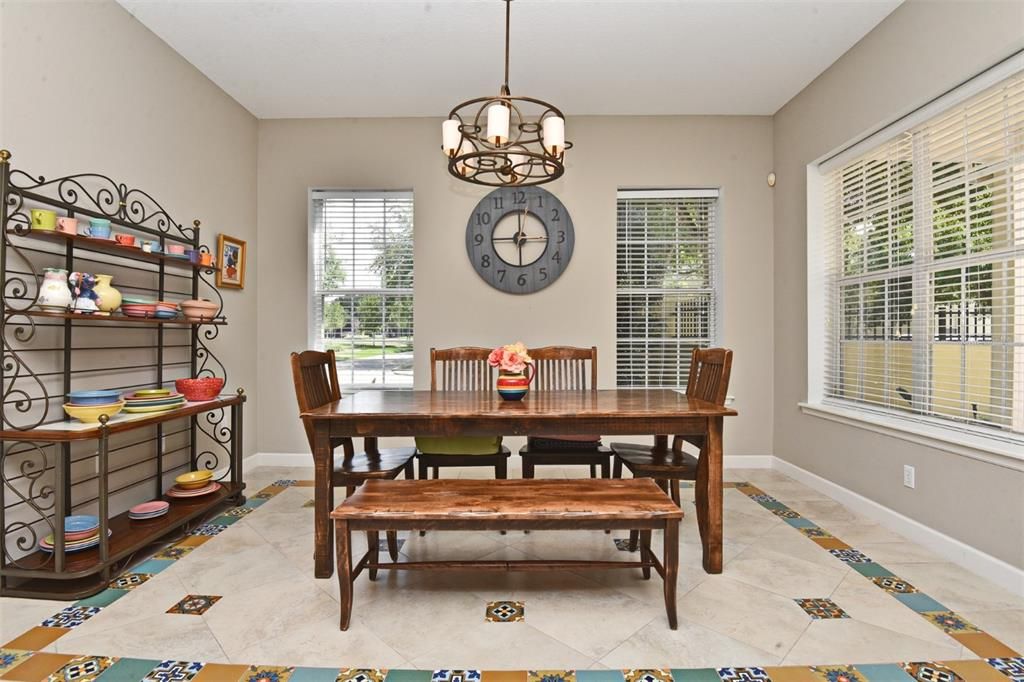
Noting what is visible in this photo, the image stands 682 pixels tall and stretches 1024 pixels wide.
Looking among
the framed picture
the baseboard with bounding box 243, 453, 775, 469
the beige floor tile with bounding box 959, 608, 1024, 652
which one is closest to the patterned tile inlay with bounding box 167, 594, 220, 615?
the baseboard with bounding box 243, 453, 775, 469

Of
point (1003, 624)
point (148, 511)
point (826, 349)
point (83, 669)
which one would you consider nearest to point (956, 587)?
point (1003, 624)

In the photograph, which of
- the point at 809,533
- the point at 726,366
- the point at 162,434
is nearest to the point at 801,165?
the point at 726,366

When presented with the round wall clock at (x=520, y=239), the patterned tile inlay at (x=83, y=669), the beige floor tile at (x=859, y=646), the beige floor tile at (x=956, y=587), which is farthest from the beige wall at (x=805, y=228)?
the patterned tile inlay at (x=83, y=669)

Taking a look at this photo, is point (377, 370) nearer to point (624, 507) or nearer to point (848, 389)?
point (624, 507)

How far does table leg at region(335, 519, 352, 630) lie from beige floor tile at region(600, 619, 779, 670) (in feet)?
2.96

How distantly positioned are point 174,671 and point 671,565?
168 centimetres

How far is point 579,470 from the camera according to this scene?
12.8 feet

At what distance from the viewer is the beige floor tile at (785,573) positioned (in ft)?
6.67

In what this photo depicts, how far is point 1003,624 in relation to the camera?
178cm

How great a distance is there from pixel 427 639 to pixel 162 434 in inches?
88.5

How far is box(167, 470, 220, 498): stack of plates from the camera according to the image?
276cm

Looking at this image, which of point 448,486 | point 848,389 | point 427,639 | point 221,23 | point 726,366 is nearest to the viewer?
point 427,639

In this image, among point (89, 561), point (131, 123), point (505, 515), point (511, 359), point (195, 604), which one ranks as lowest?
point (195, 604)

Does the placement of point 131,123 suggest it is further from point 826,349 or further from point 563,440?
point 826,349
